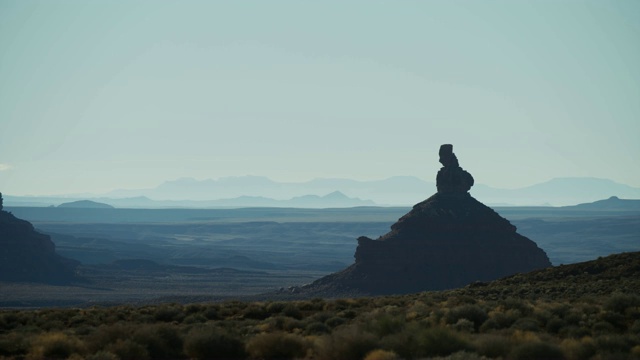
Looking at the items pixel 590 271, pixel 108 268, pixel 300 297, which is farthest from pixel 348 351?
pixel 108 268

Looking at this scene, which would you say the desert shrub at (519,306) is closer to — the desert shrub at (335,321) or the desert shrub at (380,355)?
the desert shrub at (335,321)

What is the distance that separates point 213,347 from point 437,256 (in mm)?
94890

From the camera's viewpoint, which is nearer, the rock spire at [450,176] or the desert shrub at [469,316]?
the desert shrub at [469,316]

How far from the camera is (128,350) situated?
26125 mm

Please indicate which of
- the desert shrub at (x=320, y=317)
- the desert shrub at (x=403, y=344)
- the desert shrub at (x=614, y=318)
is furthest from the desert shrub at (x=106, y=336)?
the desert shrub at (x=614, y=318)

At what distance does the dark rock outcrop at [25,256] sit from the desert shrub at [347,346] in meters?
142

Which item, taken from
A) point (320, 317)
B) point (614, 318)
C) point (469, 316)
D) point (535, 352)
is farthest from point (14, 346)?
point (614, 318)

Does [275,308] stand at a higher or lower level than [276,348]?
lower

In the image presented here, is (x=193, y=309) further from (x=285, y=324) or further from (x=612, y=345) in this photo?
(x=612, y=345)

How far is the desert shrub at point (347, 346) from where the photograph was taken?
2508 centimetres

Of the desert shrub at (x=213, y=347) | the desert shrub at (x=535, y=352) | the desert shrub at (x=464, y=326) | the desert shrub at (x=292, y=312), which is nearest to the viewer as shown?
the desert shrub at (x=535, y=352)

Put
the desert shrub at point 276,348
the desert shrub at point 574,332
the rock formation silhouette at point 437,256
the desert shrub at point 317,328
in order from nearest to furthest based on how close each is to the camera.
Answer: the desert shrub at point 276,348 → the desert shrub at point 574,332 → the desert shrub at point 317,328 → the rock formation silhouette at point 437,256

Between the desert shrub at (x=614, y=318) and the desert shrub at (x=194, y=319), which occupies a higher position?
the desert shrub at (x=614, y=318)

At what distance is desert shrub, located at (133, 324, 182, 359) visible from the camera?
89.5 ft
